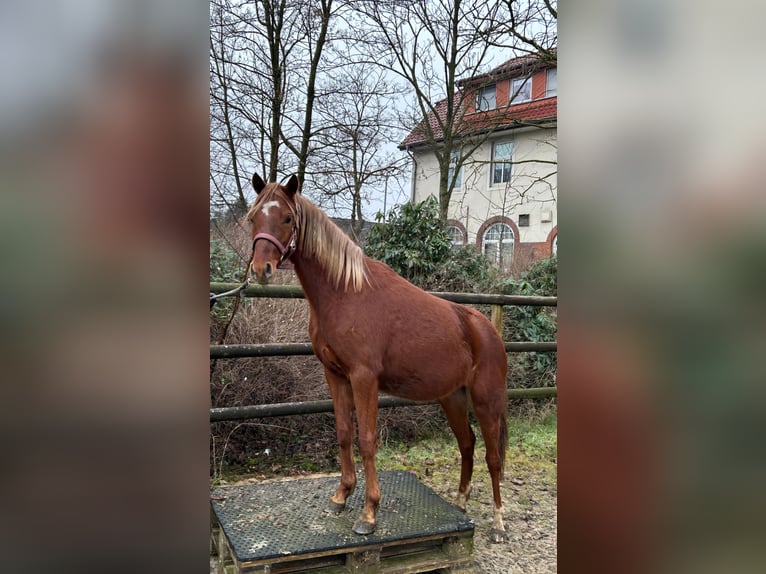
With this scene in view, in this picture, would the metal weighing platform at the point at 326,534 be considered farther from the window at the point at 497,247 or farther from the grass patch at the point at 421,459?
the window at the point at 497,247

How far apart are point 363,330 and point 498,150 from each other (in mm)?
6599

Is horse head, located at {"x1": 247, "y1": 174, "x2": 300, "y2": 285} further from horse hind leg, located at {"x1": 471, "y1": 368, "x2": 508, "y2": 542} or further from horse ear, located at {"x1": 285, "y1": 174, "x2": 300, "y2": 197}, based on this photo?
horse hind leg, located at {"x1": 471, "y1": 368, "x2": 508, "y2": 542}

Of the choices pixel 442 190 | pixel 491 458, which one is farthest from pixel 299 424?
pixel 442 190

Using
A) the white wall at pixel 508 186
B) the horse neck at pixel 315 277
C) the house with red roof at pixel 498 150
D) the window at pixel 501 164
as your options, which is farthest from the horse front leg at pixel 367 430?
the window at pixel 501 164

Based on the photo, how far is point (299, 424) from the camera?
3.55 meters

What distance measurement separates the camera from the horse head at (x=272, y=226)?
179 centimetres

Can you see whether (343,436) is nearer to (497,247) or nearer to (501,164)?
(497,247)

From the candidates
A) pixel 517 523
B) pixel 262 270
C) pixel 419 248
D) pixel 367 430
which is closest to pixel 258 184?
pixel 262 270
